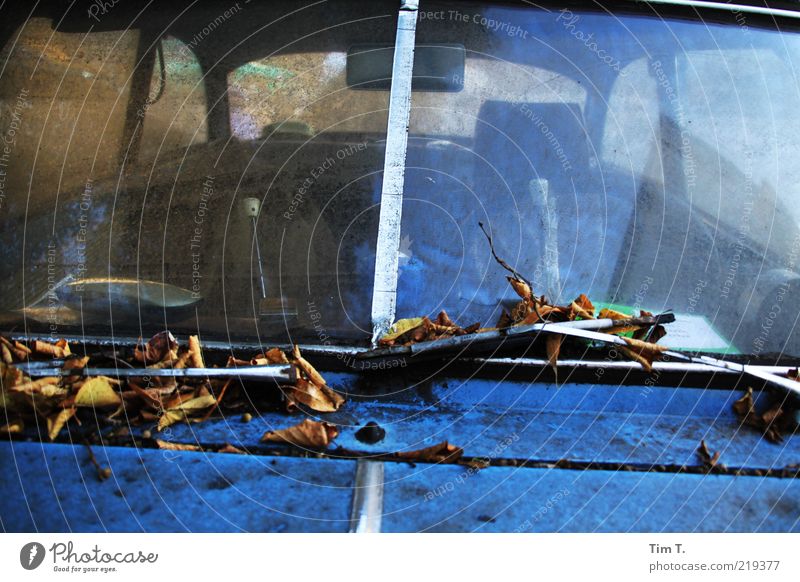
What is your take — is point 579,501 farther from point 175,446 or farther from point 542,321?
point 175,446

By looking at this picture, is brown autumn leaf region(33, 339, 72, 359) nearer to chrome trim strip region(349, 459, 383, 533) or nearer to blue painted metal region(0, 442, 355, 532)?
blue painted metal region(0, 442, 355, 532)

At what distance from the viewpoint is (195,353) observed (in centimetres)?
181

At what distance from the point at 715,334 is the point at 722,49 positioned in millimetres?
963

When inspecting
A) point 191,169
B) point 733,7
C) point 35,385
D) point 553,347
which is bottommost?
point 35,385

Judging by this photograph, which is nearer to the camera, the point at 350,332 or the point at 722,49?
the point at 350,332

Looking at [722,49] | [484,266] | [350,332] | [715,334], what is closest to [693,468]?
[715,334]

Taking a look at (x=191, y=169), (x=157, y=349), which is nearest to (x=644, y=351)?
(x=157, y=349)

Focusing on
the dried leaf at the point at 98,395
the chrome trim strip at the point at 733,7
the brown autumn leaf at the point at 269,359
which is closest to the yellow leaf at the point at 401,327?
the brown autumn leaf at the point at 269,359

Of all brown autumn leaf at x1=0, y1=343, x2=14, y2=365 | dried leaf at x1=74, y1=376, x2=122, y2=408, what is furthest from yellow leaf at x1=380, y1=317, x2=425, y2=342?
brown autumn leaf at x1=0, y1=343, x2=14, y2=365

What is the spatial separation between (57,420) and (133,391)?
17cm

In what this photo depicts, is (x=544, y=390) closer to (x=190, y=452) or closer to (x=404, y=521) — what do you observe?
(x=404, y=521)

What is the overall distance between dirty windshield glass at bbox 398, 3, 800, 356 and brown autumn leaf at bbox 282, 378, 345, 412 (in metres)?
0.35

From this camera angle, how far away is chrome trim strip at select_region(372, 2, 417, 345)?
197 centimetres

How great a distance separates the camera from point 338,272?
202 cm
